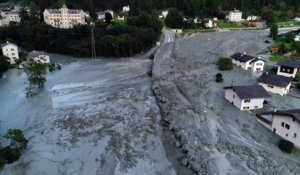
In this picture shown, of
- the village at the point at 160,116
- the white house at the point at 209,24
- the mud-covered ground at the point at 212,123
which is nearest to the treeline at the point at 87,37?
the village at the point at 160,116

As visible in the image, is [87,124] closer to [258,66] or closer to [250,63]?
Result: [250,63]

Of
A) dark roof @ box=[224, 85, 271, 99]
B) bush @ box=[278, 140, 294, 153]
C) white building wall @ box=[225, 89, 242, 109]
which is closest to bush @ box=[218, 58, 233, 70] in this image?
white building wall @ box=[225, 89, 242, 109]

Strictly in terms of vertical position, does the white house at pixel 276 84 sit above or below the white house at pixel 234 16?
below

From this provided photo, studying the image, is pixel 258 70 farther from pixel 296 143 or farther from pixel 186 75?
pixel 296 143

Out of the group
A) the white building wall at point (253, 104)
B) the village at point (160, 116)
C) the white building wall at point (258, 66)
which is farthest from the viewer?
the white building wall at point (258, 66)

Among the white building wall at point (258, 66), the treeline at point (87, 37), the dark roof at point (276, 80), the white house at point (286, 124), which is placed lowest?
the white house at point (286, 124)

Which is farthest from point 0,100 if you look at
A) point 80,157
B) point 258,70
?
point 258,70

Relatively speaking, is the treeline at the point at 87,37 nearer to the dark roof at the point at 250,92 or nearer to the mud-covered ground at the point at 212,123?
the mud-covered ground at the point at 212,123

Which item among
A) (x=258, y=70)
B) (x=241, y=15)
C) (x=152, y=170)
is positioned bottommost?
(x=152, y=170)
